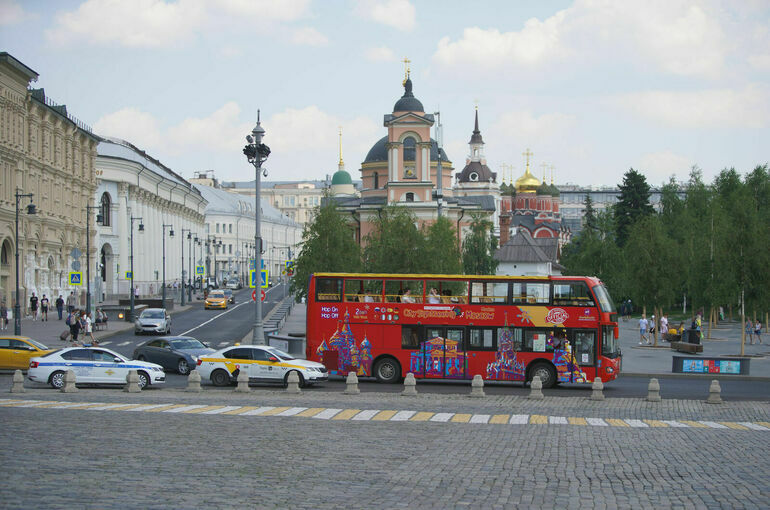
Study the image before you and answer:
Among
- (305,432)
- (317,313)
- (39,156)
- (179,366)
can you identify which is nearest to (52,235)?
(39,156)

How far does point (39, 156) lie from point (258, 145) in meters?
36.8

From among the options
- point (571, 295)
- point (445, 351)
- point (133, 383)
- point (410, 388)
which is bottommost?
point (410, 388)

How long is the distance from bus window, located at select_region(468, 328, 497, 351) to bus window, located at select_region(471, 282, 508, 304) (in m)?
0.99

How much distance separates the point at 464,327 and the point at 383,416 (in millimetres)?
8796

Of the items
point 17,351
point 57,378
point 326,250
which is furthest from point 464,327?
point 326,250

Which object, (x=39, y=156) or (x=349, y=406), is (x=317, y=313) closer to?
(x=349, y=406)

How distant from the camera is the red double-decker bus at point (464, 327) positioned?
102 ft

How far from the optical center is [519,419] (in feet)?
76.8

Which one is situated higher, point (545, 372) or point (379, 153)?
point (379, 153)

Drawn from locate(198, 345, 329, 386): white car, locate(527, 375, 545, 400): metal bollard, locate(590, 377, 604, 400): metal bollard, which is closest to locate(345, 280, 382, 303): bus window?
locate(198, 345, 329, 386): white car

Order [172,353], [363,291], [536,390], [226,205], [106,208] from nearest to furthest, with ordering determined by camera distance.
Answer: [536,390], [363,291], [172,353], [106,208], [226,205]

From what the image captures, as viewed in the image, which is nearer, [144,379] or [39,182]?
[144,379]

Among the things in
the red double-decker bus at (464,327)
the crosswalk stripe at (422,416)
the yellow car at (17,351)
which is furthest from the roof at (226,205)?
the crosswalk stripe at (422,416)

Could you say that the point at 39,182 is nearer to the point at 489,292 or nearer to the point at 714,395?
the point at 489,292
